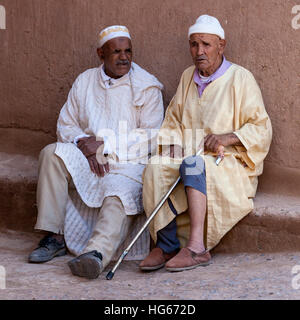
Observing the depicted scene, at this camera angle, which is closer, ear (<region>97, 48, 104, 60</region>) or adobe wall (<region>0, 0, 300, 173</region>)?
adobe wall (<region>0, 0, 300, 173</region>)

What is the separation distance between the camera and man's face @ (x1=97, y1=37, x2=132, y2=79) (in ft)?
19.8

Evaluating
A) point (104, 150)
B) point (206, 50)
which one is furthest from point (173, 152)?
point (206, 50)

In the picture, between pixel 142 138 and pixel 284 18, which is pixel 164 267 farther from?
pixel 284 18

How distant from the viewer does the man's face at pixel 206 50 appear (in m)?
5.61

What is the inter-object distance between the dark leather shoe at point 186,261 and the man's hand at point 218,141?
2.58 feet

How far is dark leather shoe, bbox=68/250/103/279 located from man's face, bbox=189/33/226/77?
1677 mm

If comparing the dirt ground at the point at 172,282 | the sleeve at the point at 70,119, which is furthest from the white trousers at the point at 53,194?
the sleeve at the point at 70,119

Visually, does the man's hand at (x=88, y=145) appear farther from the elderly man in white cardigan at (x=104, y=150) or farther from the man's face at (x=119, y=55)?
the man's face at (x=119, y=55)

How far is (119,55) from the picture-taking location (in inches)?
238

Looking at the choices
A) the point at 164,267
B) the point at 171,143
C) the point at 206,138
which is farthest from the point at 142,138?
the point at 164,267

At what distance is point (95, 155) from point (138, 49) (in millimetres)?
1187

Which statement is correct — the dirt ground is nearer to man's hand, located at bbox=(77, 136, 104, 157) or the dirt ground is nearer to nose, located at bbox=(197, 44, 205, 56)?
man's hand, located at bbox=(77, 136, 104, 157)

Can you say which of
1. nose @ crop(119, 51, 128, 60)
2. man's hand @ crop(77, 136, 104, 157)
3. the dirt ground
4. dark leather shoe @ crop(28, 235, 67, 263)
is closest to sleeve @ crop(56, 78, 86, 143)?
man's hand @ crop(77, 136, 104, 157)

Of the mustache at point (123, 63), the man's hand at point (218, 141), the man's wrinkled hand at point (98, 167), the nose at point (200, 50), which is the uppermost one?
the nose at point (200, 50)
